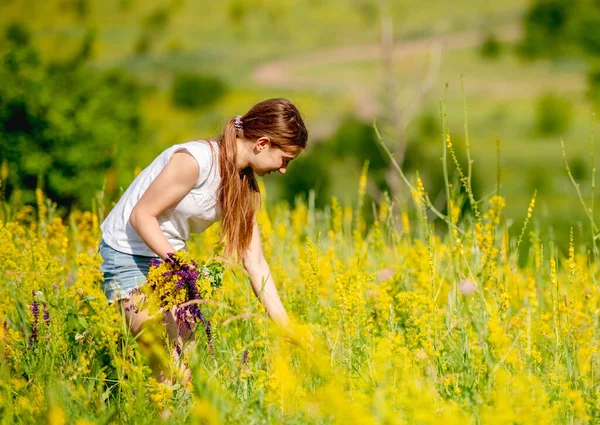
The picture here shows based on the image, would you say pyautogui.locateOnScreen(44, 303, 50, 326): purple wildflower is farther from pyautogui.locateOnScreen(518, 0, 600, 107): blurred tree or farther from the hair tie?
pyautogui.locateOnScreen(518, 0, 600, 107): blurred tree

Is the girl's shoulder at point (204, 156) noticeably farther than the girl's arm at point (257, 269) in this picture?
No

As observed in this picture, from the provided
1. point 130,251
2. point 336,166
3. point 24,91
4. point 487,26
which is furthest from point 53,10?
point 487,26

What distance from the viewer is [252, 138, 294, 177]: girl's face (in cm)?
280

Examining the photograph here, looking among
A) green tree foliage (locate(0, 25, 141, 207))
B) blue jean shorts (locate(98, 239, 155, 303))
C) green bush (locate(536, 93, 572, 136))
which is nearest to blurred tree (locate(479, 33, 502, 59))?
green bush (locate(536, 93, 572, 136))

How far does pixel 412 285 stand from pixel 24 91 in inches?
204

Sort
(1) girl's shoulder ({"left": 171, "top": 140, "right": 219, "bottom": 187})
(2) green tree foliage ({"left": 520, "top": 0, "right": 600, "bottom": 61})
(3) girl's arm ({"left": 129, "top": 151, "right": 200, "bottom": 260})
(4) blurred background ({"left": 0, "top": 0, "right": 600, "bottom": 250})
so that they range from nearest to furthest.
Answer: (3) girl's arm ({"left": 129, "top": 151, "right": 200, "bottom": 260})
(1) girl's shoulder ({"left": 171, "top": 140, "right": 219, "bottom": 187})
(4) blurred background ({"left": 0, "top": 0, "right": 600, "bottom": 250})
(2) green tree foliage ({"left": 520, "top": 0, "right": 600, "bottom": 61})

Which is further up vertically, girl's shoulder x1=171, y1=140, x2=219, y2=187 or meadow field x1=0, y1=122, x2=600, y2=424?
girl's shoulder x1=171, y1=140, x2=219, y2=187

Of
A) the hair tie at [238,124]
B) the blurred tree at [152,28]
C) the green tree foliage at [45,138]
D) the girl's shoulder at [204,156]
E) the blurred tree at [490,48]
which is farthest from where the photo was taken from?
the blurred tree at [490,48]

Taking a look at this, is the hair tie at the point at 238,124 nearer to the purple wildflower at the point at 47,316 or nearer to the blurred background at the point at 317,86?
the blurred background at the point at 317,86

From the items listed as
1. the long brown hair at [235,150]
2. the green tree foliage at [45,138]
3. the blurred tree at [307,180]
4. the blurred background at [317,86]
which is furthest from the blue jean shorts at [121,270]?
the blurred tree at [307,180]

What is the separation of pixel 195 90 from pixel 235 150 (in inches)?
1195

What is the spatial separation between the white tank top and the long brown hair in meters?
0.05

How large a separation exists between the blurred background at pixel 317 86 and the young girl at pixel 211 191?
304 millimetres

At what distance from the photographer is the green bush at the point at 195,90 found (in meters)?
31.6
